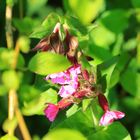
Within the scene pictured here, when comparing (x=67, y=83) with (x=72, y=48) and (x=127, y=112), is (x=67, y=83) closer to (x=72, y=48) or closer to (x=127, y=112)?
(x=72, y=48)

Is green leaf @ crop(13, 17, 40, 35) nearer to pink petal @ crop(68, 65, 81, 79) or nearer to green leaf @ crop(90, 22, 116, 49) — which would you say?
green leaf @ crop(90, 22, 116, 49)

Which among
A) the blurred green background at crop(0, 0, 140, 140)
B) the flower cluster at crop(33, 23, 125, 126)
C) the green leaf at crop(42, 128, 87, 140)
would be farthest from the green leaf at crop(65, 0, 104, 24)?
the green leaf at crop(42, 128, 87, 140)

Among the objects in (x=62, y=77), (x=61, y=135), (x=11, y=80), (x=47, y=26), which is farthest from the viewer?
(x=47, y=26)

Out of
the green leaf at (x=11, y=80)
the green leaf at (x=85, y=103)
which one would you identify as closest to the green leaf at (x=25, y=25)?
the green leaf at (x=85, y=103)

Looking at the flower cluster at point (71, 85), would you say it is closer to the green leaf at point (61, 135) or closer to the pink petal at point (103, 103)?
the pink petal at point (103, 103)

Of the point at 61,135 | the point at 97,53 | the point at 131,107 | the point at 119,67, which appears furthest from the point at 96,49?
the point at 61,135

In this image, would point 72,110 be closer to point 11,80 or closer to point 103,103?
point 103,103

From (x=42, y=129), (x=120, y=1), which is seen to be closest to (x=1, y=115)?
(x=42, y=129)
